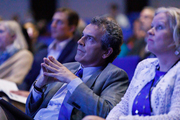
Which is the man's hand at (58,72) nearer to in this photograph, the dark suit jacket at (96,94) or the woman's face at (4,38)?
the dark suit jacket at (96,94)

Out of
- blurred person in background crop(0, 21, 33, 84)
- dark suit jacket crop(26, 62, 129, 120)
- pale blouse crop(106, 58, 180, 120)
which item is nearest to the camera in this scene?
pale blouse crop(106, 58, 180, 120)

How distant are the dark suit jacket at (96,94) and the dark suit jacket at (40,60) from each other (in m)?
1.09

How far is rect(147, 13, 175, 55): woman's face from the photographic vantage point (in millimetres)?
1258

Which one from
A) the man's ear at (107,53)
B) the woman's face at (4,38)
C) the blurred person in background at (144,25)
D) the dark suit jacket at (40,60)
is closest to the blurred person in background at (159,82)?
the man's ear at (107,53)

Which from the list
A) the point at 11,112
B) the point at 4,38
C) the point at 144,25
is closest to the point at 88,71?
the point at 11,112

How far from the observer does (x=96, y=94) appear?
1.55 metres

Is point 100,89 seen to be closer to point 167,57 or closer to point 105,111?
point 105,111

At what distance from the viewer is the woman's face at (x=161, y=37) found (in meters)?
1.26

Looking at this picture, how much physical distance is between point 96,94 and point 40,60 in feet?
5.56

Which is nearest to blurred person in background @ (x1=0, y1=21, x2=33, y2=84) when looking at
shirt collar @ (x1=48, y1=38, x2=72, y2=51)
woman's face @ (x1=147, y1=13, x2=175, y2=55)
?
shirt collar @ (x1=48, y1=38, x2=72, y2=51)

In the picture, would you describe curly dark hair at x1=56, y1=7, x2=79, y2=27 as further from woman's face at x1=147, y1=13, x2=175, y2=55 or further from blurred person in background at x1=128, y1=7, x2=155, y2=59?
woman's face at x1=147, y1=13, x2=175, y2=55

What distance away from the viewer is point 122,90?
5.13 ft

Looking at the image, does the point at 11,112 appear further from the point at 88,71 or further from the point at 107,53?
the point at 107,53

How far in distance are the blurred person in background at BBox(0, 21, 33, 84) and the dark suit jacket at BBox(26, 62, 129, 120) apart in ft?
4.49
